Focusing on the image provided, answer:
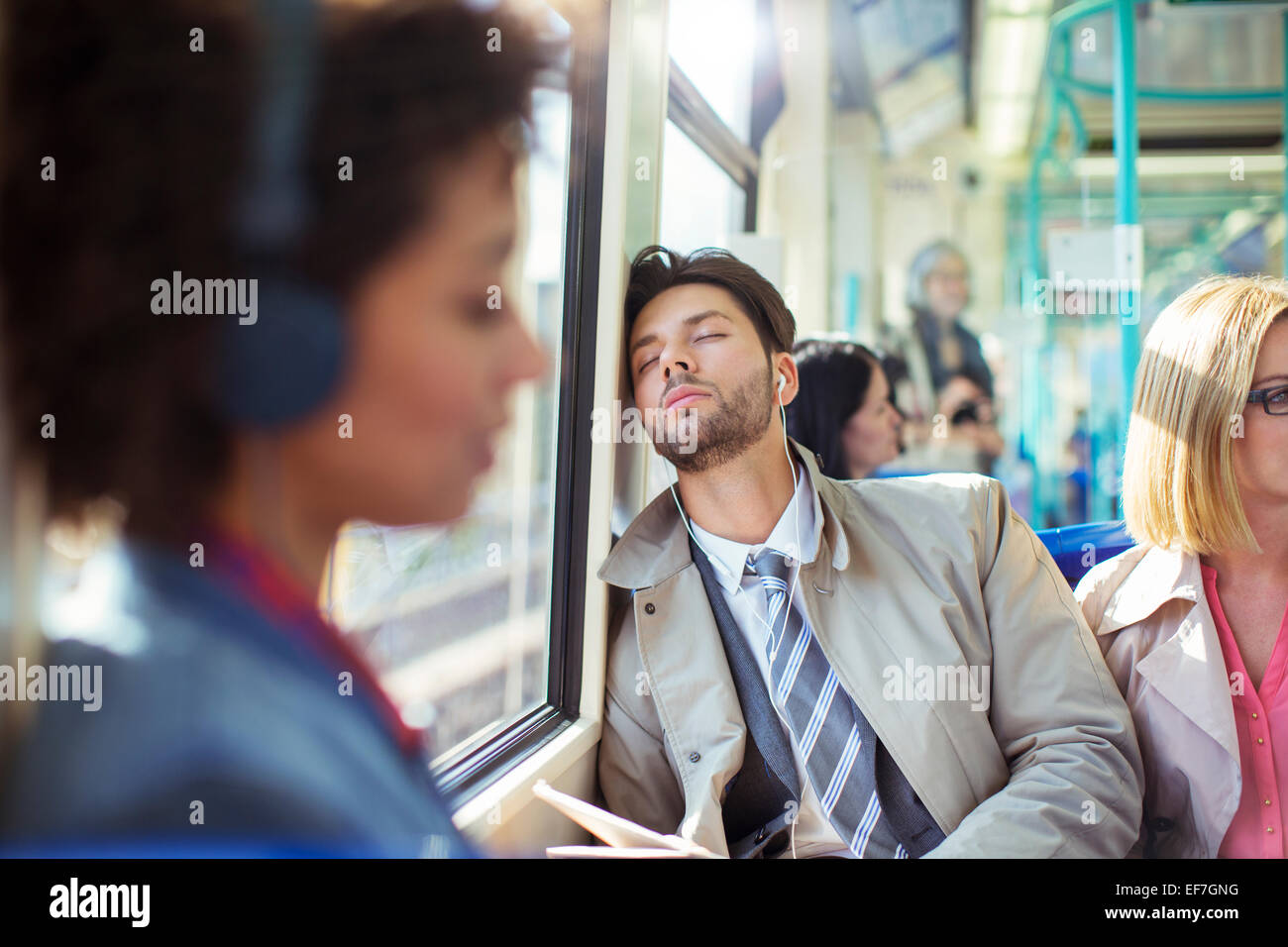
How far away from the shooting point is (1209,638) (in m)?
1.38

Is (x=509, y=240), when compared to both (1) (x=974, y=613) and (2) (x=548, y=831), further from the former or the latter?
(1) (x=974, y=613)

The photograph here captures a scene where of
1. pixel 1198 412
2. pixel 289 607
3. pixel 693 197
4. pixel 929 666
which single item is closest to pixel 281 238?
pixel 289 607

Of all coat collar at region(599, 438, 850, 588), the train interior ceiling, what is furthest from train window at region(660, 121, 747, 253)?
coat collar at region(599, 438, 850, 588)

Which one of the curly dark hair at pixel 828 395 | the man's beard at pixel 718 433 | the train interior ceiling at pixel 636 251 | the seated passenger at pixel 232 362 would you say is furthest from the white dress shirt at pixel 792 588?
the seated passenger at pixel 232 362

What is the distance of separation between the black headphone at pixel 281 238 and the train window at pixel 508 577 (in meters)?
0.21

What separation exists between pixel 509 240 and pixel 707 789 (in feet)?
3.07

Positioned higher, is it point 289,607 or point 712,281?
point 712,281

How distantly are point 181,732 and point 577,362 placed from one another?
1136 mm

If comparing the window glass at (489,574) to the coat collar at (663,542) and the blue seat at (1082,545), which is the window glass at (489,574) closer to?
the coat collar at (663,542)

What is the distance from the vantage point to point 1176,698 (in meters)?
1.38

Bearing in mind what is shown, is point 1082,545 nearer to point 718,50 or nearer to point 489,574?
point 489,574

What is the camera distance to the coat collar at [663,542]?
1.52 meters

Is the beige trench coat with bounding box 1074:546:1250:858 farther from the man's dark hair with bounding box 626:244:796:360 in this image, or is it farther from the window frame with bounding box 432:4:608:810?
the window frame with bounding box 432:4:608:810

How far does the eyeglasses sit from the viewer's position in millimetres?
1364
